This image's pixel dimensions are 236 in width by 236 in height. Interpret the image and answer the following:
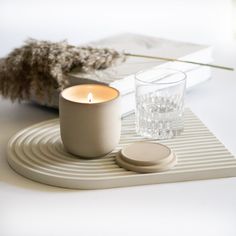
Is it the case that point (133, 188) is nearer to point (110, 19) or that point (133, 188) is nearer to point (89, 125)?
point (89, 125)

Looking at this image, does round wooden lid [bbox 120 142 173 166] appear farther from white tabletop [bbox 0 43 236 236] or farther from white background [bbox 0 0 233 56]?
white background [bbox 0 0 233 56]

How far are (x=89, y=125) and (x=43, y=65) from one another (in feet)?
0.68

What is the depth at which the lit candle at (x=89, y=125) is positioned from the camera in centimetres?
92

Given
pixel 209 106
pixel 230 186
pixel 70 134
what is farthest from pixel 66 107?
pixel 209 106

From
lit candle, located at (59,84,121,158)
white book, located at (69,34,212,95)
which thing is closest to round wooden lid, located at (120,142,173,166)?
lit candle, located at (59,84,121,158)

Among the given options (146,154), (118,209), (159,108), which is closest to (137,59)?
(159,108)

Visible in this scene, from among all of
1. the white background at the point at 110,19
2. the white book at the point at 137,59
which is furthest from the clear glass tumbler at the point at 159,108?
the white background at the point at 110,19

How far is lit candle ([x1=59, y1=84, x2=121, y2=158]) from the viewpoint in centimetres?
92

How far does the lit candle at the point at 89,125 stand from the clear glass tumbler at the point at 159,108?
8 centimetres

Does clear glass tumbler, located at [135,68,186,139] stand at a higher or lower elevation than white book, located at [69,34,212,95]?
lower

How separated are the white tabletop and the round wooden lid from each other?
4cm

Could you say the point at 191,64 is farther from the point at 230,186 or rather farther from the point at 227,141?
the point at 230,186

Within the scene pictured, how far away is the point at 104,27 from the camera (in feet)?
5.41

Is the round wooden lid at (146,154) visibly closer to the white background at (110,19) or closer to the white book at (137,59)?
the white book at (137,59)
